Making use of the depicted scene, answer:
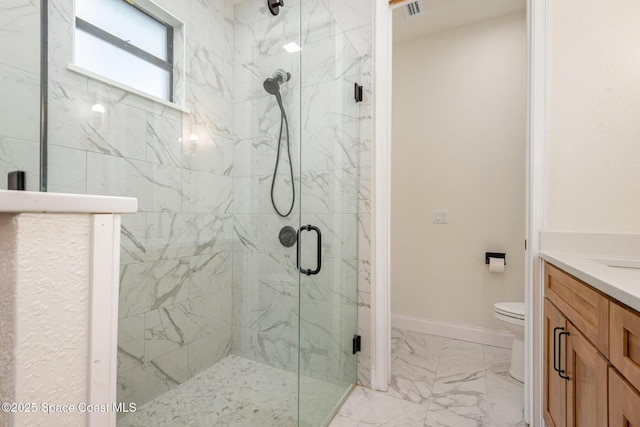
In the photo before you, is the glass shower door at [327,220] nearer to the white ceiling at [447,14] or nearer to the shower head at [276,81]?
the shower head at [276,81]

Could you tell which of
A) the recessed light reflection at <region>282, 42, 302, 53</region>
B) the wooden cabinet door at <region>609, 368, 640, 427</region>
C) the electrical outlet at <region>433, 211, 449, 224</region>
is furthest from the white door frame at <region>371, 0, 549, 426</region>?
the electrical outlet at <region>433, 211, 449, 224</region>

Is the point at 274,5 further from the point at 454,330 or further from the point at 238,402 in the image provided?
the point at 454,330

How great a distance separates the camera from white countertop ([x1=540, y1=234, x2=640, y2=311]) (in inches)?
28.0

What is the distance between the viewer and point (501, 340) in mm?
2496

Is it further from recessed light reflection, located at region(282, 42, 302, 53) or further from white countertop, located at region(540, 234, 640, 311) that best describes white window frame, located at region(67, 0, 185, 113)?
white countertop, located at region(540, 234, 640, 311)

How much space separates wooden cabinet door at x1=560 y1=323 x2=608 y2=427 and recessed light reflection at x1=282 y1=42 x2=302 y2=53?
169cm

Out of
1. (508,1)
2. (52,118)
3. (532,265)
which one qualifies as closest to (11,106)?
(52,118)

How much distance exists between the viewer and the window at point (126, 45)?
136 centimetres

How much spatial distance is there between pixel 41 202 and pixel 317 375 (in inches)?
58.6

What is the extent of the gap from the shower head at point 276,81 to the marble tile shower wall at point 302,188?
0.03 meters

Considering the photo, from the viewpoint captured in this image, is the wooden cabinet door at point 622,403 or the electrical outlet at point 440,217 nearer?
the wooden cabinet door at point 622,403

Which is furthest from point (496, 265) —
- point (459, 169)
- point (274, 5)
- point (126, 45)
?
point (126, 45)

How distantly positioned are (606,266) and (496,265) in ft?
4.84

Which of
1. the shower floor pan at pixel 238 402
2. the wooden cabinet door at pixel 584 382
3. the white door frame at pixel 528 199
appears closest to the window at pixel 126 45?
the white door frame at pixel 528 199
